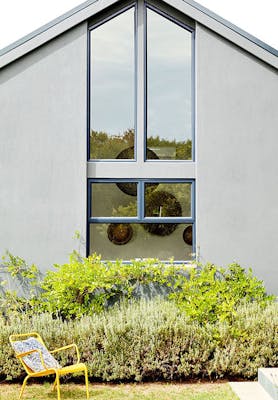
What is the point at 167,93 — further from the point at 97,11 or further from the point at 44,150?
the point at 44,150

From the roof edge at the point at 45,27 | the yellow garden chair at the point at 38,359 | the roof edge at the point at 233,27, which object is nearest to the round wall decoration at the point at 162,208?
the yellow garden chair at the point at 38,359

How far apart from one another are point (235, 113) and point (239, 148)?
0.62m

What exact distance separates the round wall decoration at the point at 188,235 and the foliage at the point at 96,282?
50 centimetres

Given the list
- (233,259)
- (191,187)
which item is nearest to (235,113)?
(191,187)

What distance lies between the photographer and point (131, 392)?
31.0ft

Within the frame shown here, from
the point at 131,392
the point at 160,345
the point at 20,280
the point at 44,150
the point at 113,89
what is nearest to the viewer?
the point at 131,392

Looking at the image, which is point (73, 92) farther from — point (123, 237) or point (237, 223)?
point (237, 223)

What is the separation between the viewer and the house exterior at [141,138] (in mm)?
11031

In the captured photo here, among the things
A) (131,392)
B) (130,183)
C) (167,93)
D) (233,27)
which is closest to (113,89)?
(167,93)

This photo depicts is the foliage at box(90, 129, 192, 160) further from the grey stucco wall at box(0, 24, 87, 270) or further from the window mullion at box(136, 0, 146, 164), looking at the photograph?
the grey stucco wall at box(0, 24, 87, 270)

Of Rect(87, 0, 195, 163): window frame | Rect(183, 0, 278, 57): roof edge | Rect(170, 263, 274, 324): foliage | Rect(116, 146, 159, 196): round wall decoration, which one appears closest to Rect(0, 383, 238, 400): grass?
Rect(170, 263, 274, 324): foliage

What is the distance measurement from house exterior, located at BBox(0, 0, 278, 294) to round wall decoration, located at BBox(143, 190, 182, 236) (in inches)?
0.7

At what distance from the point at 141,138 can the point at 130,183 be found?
0.81 meters

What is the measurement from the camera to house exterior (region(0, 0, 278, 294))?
11.0 meters
